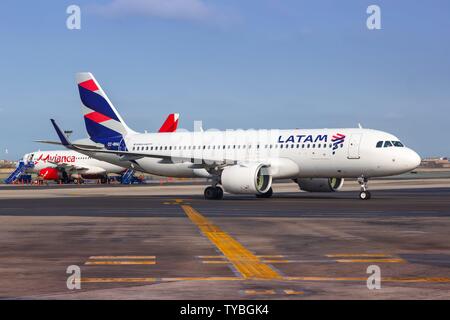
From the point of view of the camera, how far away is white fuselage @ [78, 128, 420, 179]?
4481cm

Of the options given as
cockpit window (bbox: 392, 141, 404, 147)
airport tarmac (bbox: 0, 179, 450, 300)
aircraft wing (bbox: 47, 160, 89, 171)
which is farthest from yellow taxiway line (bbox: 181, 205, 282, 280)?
aircraft wing (bbox: 47, 160, 89, 171)

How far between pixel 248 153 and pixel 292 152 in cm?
Answer: 308

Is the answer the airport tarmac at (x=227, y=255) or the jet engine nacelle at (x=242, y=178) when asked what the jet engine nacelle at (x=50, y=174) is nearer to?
Result: the jet engine nacelle at (x=242, y=178)

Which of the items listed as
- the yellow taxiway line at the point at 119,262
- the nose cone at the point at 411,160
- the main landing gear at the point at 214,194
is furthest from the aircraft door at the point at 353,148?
the yellow taxiway line at the point at 119,262

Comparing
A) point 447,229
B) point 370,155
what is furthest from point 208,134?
point 447,229

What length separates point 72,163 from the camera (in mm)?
100688

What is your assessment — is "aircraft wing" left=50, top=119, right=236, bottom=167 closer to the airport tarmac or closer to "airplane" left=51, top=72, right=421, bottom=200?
"airplane" left=51, top=72, right=421, bottom=200

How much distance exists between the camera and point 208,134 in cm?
5156

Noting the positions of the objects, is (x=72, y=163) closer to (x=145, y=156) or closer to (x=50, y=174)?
(x=50, y=174)

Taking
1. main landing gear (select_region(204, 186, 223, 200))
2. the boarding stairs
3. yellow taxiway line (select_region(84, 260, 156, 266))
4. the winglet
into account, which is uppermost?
the boarding stairs

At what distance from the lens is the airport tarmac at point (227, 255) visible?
39.2 ft

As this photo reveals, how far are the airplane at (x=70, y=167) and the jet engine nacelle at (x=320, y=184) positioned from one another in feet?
149

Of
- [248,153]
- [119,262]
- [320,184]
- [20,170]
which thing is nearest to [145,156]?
[248,153]
